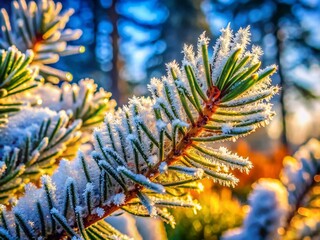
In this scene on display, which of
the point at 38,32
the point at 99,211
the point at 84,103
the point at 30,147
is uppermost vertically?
the point at 38,32

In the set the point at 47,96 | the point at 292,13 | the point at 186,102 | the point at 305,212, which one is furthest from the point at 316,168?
the point at 292,13

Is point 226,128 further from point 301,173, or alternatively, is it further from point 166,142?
point 301,173

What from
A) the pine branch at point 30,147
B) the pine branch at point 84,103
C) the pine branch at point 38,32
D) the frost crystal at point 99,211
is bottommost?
the frost crystal at point 99,211

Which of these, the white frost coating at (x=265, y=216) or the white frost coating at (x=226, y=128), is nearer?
the white frost coating at (x=226, y=128)

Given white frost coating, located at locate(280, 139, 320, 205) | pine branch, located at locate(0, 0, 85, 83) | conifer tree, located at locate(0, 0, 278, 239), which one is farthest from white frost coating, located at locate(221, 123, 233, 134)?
white frost coating, located at locate(280, 139, 320, 205)

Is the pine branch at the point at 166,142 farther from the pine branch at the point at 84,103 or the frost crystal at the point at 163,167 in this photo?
the pine branch at the point at 84,103

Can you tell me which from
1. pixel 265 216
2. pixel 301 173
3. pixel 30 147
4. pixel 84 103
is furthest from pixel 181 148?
pixel 301 173

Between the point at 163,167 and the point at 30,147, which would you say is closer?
the point at 163,167

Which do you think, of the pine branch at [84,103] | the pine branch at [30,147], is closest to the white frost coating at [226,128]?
the pine branch at [30,147]

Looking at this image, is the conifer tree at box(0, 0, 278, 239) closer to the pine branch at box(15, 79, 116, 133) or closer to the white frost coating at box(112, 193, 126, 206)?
the white frost coating at box(112, 193, 126, 206)
